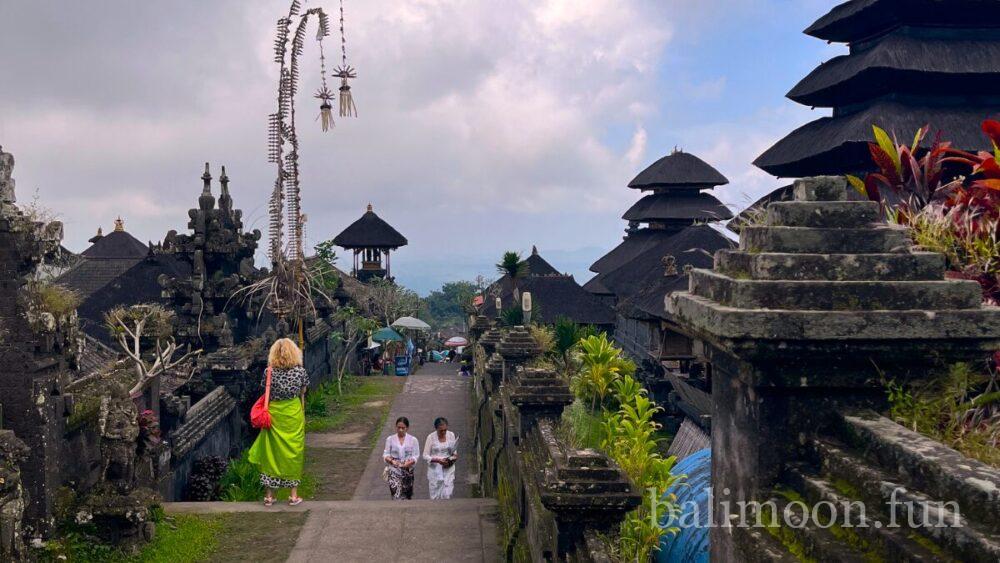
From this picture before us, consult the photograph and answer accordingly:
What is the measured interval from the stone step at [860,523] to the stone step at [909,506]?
0.03 m

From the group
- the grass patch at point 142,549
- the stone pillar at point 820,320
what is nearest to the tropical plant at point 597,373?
the grass patch at point 142,549

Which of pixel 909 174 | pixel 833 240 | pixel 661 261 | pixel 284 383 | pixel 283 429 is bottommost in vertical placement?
pixel 283 429

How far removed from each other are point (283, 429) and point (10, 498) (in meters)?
3.04

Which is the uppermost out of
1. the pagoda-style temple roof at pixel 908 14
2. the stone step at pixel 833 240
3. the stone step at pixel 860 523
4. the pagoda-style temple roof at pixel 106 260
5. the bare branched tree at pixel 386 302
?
the pagoda-style temple roof at pixel 908 14

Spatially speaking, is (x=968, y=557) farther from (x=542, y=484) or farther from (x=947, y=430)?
(x=542, y=484)

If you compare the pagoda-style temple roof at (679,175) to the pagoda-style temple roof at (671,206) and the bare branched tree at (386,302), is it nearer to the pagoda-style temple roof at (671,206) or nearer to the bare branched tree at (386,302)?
the pagoda-style temple roof at (671,206)

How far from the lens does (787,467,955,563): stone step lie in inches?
85.7

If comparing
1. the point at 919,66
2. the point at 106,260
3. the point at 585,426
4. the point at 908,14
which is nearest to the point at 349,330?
the point at 106,260

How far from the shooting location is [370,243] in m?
42.5

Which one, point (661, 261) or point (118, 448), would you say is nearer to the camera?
point (118, 448)

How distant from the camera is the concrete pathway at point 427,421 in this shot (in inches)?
→ 467

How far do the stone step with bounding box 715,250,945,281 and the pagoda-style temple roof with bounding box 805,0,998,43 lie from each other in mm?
16311

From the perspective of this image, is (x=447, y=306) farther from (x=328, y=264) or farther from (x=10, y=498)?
A: (x=10, y=498)

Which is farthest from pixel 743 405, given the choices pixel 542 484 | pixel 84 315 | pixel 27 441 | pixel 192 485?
pixel 84 315
